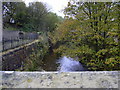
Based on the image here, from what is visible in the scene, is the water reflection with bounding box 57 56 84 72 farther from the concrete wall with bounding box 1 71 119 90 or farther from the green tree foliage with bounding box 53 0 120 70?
the concrete wall with bounding box 1 71 119 90

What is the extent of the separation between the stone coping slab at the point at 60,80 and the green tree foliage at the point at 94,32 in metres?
2.18

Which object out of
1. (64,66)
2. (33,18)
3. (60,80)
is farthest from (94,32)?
(33,18)

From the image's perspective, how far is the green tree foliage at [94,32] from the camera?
3586 mm

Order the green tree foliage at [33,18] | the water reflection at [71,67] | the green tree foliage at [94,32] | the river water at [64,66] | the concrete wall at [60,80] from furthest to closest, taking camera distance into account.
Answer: the green tree foliage at [33,18] < the river water at [64,66] < the water reflection at [71,67] < the green tree foliage at [94,32] < the concrete wall at [60,80]

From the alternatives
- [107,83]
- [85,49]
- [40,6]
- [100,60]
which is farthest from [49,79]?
[40,6]

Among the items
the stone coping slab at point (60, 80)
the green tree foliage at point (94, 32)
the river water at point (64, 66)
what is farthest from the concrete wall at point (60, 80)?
the river water at point (64, 66)

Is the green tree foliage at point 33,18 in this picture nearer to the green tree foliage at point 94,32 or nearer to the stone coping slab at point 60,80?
the green tree foliage at point 94,32

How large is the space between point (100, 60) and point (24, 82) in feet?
10.8

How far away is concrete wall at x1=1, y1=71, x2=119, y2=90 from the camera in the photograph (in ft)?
4.17

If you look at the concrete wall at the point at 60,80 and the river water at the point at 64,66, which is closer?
the concrete wall at the point at 60,80

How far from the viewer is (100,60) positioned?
13.0ft

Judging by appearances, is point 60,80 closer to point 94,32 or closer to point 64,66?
point 94,32

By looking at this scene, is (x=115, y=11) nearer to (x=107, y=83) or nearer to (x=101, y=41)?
(x=101, y=41)

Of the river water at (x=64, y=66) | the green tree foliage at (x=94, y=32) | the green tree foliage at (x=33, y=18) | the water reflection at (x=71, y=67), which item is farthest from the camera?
the green tree foliage at (x=33, y=18)
